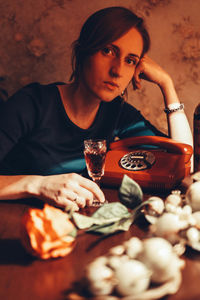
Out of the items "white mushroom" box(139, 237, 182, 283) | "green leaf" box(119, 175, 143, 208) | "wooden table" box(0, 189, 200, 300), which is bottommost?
"wooden table" box(0, 189, 200, 300)

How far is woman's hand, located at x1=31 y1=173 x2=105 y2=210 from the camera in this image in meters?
0.81

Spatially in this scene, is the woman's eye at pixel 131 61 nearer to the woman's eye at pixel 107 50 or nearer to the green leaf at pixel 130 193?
the woman's eye at pixel 107 50

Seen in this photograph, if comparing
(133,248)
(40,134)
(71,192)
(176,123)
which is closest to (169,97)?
(176,123)

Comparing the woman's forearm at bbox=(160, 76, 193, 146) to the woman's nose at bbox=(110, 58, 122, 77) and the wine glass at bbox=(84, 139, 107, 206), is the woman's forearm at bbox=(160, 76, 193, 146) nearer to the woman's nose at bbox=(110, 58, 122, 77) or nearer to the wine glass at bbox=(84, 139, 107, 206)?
the woman's nose at bbox=(110, 58, 122, 77)

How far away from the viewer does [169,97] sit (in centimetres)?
149

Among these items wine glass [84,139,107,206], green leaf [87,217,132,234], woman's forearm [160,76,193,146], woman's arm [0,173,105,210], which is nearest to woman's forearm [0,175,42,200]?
woman's arm [0,173,105,210]

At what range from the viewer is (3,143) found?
1103mm

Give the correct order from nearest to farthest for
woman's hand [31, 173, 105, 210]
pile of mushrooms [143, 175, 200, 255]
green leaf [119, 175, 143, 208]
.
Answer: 1. pile of mushrooms [143, 175, 200, 255]
2. green leaf [119, 175, 143, 208]
3. woman's hand [31, 173, 105, 210]

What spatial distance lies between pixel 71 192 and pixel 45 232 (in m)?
0.29

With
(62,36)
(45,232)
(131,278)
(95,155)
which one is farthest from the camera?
Answer: (62,36)

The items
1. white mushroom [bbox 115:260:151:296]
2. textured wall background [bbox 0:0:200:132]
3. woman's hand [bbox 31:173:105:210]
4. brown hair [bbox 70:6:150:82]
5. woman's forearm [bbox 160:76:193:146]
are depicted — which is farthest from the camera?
textured wall background [bbox 0:0:200:132]

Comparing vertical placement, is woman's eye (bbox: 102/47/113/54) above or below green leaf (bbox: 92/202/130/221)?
above

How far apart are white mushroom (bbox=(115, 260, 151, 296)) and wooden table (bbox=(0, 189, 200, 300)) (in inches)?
2.6

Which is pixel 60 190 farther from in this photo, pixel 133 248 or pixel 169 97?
pixel 169 97
